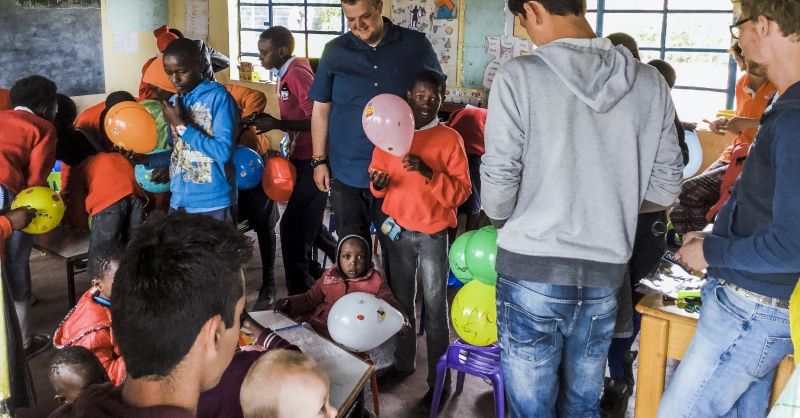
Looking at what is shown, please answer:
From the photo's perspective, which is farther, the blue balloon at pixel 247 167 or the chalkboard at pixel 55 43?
the chalkboard at pixel 55 43

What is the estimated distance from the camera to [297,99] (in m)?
3.76

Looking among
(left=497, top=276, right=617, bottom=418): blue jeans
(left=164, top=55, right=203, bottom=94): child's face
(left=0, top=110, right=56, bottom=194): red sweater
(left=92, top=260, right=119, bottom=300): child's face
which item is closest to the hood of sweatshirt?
(left=497, top=276, right=617, bottom=418): blue jeans

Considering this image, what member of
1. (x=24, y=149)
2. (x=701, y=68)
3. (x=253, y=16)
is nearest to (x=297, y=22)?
(x=253, y=16)

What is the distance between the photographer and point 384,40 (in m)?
2.89

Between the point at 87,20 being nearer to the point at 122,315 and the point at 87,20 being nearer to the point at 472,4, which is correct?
the point at 472,4

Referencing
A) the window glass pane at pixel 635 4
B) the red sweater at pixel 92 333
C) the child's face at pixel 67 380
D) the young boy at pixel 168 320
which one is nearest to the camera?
the young boy at pixel 168 320

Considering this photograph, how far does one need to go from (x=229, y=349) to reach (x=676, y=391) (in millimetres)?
1165

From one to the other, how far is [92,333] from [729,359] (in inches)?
72.5

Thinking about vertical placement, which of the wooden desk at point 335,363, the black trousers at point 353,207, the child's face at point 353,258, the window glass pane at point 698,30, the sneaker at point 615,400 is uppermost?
the window glass pane at point 698,30

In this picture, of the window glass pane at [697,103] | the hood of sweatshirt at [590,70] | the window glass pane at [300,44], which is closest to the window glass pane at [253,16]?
the window glass pane at [300,44]

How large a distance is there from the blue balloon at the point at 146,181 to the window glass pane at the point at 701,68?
415cm

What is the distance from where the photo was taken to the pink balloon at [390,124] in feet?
8.27

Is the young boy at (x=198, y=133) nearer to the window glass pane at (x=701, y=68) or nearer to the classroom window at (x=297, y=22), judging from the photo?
the window glass pane at (x=701, y=68)

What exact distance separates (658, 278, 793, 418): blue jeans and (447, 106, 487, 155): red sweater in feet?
6.63
